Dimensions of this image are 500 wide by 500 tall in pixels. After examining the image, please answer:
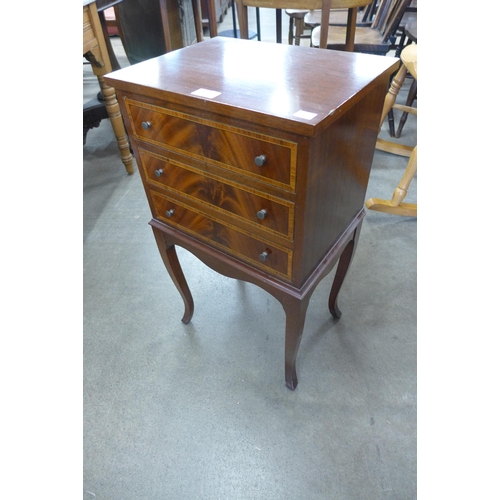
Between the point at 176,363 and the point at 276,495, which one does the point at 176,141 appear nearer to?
the point at 176,363

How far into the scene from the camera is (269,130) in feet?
2.09

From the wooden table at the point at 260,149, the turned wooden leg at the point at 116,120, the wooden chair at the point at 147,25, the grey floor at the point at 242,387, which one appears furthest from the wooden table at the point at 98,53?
the wooden table at the point at 260,149

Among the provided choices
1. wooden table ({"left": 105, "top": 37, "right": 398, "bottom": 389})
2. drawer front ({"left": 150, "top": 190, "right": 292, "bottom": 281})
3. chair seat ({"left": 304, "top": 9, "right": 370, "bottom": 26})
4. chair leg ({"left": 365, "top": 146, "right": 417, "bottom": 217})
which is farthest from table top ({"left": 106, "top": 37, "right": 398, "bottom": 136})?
chair seat ({"left": 304, "top": 9, "right": 370, "bottom": 26})

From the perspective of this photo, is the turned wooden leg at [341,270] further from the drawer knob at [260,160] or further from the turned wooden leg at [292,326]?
the drawer knob at [260,160]

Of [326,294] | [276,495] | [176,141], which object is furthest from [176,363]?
[176,141]

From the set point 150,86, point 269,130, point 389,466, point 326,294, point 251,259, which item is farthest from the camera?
point 326,294

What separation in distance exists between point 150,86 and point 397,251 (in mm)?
1351

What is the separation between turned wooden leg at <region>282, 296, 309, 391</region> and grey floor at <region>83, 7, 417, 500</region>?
11 centimetres

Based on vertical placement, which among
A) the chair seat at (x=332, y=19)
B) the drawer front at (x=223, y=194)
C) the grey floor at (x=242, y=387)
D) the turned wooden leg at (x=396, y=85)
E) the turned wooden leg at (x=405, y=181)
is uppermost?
the chair seat at (x=332, y=19)

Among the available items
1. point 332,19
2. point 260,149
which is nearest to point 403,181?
point 260,149

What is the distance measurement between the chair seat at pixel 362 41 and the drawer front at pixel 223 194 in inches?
63.4

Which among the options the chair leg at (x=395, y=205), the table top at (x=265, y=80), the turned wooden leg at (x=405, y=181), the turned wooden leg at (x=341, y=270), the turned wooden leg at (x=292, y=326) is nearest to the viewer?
the table top at (x=265, y=80)

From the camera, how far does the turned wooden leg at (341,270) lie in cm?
111

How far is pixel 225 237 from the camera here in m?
0.91
